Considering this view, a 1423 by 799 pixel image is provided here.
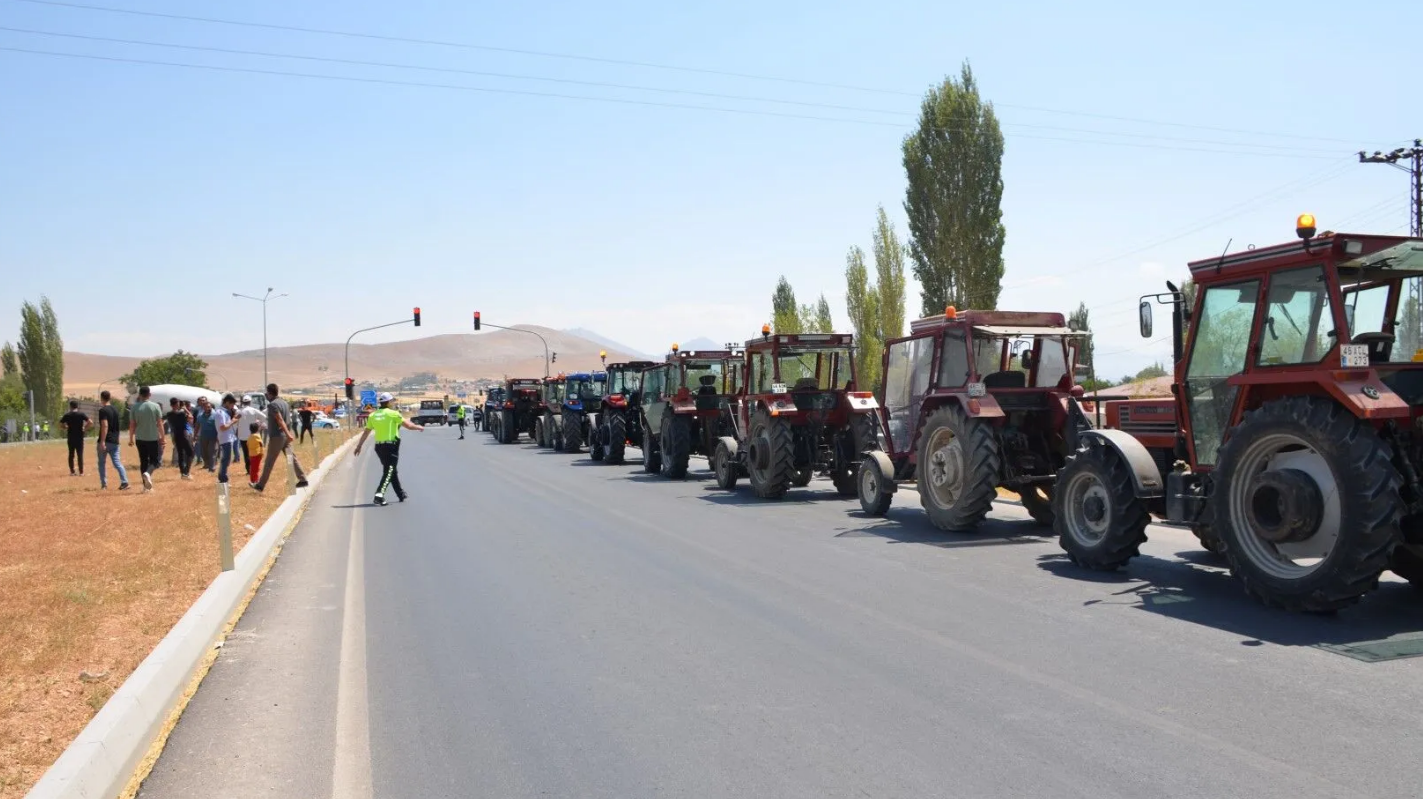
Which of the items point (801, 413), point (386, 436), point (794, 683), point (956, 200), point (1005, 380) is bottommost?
point (794, 683)

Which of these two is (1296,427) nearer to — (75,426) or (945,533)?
(945,533)

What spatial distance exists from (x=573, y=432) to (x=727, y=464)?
14.2 m

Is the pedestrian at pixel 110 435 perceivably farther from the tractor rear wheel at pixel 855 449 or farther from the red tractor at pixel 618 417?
the tractor rear wheel at pixel 855 449

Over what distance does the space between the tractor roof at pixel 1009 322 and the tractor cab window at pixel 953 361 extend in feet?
0.47

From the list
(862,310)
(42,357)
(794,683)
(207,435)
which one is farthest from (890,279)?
(42,357)

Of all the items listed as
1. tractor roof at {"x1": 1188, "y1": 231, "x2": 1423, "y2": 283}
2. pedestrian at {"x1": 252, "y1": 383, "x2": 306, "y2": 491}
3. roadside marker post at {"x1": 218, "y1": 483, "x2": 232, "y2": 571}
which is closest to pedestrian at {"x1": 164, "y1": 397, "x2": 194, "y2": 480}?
pedestrian at {"x1": 252, "y1": 383, "x2": 306, "y2": 491}

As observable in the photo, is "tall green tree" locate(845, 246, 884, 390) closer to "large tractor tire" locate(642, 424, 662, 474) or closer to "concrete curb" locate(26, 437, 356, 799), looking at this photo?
"large tractor tire" locate(642, 424, 662, 474)

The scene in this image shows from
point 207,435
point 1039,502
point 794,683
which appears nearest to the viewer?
point 794,683

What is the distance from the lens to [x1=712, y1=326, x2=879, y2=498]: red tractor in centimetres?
1612

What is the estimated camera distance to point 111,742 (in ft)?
16.2

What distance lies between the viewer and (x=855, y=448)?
16234 millimetres

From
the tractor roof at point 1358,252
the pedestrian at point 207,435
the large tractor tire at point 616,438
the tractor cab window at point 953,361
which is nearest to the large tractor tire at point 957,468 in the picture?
the tractor cab window at point 953,361

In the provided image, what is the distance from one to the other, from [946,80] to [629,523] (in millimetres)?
26548

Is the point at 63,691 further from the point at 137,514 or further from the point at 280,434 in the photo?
the point at 280,434
